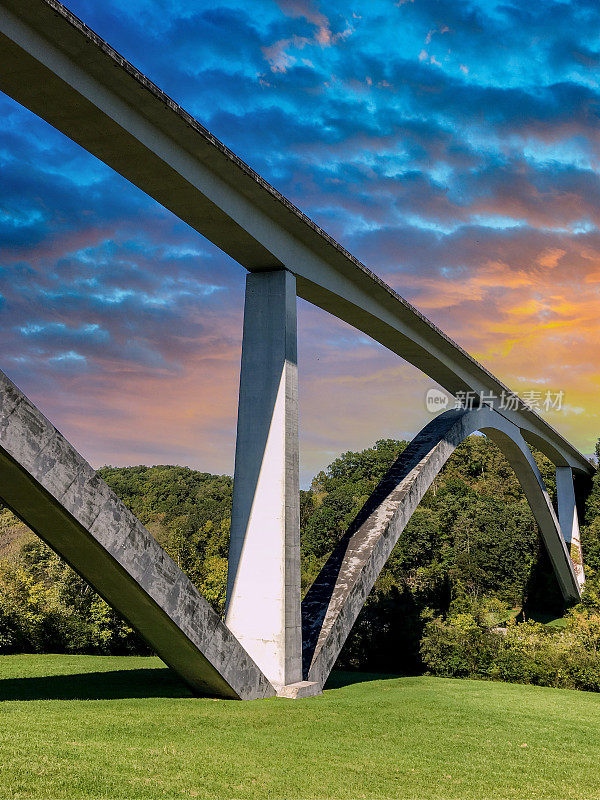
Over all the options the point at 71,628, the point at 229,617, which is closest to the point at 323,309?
the point at 229,617

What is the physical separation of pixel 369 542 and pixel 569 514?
102ft

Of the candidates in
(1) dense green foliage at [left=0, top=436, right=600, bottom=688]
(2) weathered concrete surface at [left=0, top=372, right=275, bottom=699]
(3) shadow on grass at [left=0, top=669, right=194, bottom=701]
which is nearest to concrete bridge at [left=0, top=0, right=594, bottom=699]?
(2) weathered concrete surface at [left=0, top=372, right=275, bottom=699]

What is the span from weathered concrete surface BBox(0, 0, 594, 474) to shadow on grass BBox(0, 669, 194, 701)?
841cm

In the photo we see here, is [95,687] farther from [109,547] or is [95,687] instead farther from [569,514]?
[569,514]

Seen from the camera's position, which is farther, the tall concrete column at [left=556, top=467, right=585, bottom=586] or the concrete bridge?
the tall concrete column at [left=556, top=467, right=585, bottom=586]

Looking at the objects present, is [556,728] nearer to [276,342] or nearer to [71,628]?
[276,342]

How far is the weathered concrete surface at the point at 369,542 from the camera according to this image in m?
13.9

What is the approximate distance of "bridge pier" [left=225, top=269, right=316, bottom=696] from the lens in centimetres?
1202

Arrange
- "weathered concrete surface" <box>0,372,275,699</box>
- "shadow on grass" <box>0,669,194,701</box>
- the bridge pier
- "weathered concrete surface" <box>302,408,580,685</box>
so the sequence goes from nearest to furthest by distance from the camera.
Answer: "weathered concrete surface" <box>0,372,275,699</box> → "shadow on grass" <box>0,669,194,701</box> → the bridge pier → "weathered concrete surface" <box>302,408,580,685</box>

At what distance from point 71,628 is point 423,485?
664 inches

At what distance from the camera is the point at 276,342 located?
1300cm

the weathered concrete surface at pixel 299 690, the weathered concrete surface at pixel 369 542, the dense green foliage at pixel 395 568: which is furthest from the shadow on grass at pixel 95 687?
the dense green foliage at pixel 395 568

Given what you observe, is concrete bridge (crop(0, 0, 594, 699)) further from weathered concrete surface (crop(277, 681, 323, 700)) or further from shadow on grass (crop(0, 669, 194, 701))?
shadow on grass (crop(0, 669, 194, 701))

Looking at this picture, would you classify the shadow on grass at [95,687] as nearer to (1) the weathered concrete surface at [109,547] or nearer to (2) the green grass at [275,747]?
(2) the green grass at [275,747]
